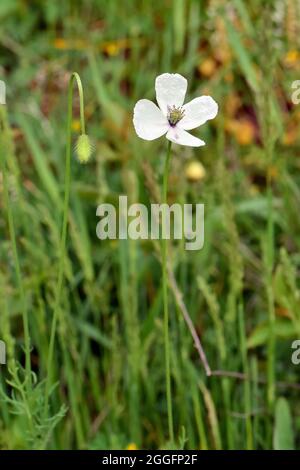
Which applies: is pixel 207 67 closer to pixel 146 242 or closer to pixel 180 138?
pixel 146 242

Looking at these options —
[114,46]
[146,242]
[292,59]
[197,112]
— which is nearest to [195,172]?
[146,242]

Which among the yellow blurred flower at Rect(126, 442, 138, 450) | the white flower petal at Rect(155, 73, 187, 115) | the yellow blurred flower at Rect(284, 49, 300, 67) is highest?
the yellow blurred flower at Rect(284, 49, 300, 67)

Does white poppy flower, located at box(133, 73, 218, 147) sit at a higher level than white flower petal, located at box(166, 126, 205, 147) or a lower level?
higher

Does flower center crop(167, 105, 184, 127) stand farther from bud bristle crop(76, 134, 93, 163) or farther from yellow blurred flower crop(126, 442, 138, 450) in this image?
yellow blurred flower crop(126, 442, 138, 450)

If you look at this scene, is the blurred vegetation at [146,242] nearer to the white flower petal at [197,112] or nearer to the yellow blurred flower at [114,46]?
the yellow blurred flower at [114,46]

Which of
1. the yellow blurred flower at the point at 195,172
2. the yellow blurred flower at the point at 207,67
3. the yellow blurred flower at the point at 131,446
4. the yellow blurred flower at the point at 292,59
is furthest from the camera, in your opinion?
the yellow blurred flower at the point at 207,67

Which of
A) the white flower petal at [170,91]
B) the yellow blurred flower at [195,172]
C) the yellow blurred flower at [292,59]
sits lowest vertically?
the white flower petal at [170,91]

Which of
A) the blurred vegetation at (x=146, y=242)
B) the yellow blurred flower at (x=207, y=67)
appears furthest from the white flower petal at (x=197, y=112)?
the yellow blurred flower at (x=207, y=67)

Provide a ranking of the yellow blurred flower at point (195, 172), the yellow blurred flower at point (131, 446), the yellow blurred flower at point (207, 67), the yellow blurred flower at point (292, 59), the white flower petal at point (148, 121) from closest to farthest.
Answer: the white flower petal at point (148, 121)
the yellow blurred flower at point (131, 446)
the yellow blurred flower at point (195, 172)
the yellow blurred flower at point (292, 59)
the yellow blurred flower at point (207, 67)

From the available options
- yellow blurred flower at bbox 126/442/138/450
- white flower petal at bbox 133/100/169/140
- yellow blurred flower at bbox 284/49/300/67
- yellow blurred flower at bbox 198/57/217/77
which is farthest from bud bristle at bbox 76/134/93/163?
yellow blurred flower at bbox 198/57/217/77
